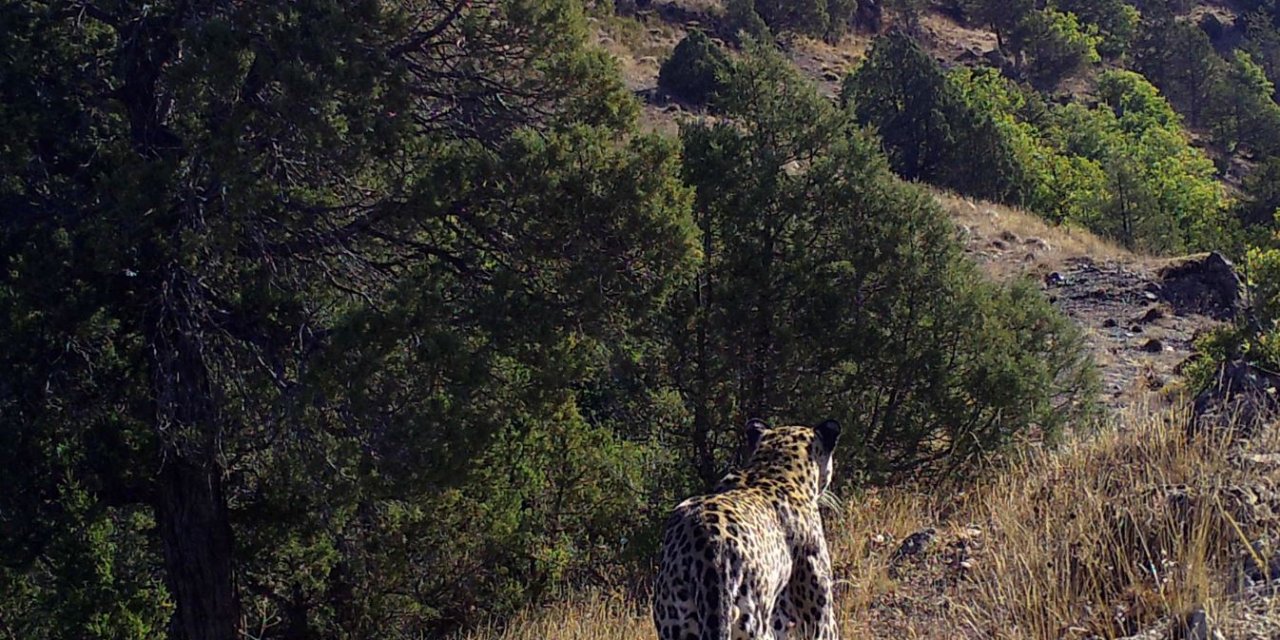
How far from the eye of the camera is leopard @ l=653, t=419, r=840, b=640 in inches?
177

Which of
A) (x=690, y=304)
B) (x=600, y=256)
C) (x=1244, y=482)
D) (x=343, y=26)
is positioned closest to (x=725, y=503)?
(x=1244, y=482)

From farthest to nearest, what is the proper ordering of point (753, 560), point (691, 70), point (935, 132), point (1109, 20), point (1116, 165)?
point (1109, 20) → point (691, 70) → point (1116, 165) → point (935, 132) → point (753, 560)

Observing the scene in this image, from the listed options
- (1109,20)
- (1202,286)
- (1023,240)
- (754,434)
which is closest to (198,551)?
(754,434)

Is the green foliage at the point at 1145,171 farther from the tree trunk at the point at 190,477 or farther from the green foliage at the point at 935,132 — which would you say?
the tree trunk at the point at 190,477

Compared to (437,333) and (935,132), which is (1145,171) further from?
(437,333)

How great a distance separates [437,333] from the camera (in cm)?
823

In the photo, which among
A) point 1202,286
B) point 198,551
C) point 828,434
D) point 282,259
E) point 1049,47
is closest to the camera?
point 828,434

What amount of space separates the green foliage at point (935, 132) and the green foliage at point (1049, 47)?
22574 millimetres

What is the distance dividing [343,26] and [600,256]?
2353mm

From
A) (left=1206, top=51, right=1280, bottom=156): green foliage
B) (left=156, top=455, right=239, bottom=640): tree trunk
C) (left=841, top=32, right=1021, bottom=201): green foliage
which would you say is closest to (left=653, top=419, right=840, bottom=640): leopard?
(left=156, top=455, right=239, bottom=640): tree trunk

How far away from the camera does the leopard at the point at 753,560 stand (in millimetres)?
4492

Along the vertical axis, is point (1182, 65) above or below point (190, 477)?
below

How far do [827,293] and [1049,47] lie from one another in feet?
171

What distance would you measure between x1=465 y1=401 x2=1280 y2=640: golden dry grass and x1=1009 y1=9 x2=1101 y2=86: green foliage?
2188 inches
